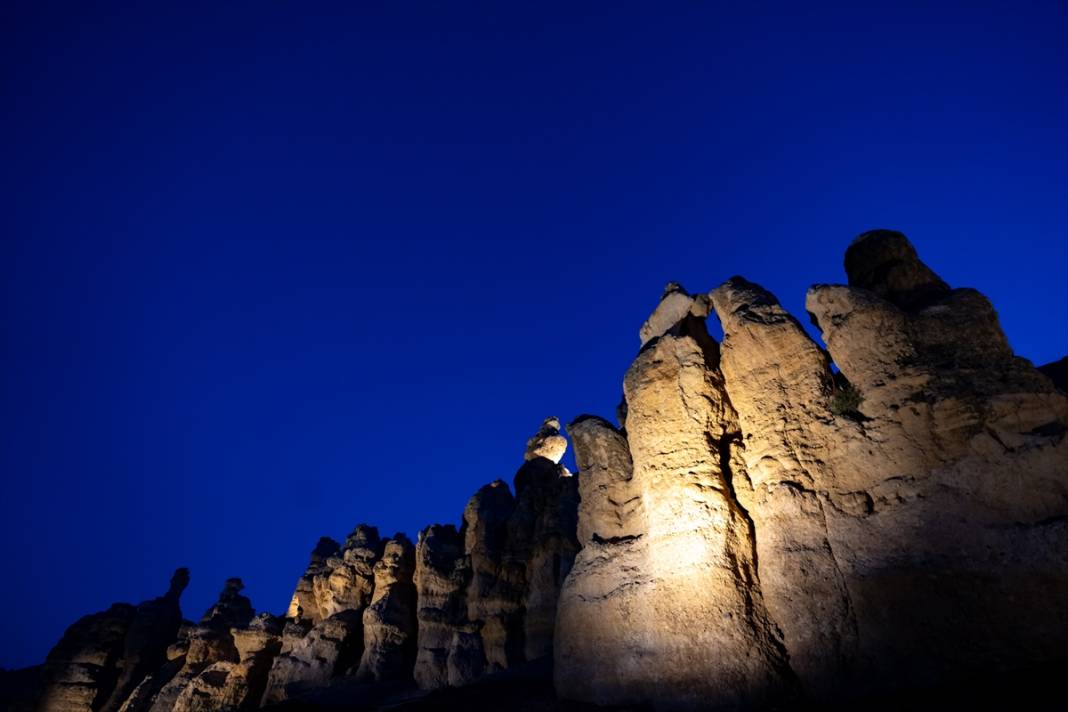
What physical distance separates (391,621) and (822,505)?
745 inches

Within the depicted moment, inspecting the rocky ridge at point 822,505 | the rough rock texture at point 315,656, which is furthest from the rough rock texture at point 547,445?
the rocky ridge at point 822,505

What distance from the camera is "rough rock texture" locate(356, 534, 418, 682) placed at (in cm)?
2166

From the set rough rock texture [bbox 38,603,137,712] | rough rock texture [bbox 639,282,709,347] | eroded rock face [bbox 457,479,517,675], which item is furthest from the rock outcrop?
rough rock texture [bbox 38,603,137,712]

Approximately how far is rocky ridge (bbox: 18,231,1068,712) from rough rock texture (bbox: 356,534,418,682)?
8.04 meters

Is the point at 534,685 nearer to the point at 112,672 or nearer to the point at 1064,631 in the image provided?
the point at 1064,631

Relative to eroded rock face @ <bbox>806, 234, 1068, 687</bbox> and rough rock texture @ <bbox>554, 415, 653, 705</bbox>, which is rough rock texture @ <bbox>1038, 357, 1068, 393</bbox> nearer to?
eroded rock face @ <bbox>806, 234, 1068, 687</bbox>

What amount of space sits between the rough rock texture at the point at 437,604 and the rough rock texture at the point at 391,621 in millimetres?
1135

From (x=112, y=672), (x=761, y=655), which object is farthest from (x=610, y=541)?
(x=112, y=672)

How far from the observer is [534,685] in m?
13.0

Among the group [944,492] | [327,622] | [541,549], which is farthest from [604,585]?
[327,622]

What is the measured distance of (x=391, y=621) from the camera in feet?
74.4

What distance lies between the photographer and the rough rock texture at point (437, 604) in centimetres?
1992

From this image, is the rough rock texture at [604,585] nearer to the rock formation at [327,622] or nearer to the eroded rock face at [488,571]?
the eroded rock face at [488,571]

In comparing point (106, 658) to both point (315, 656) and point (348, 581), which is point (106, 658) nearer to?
point (315, 656)
